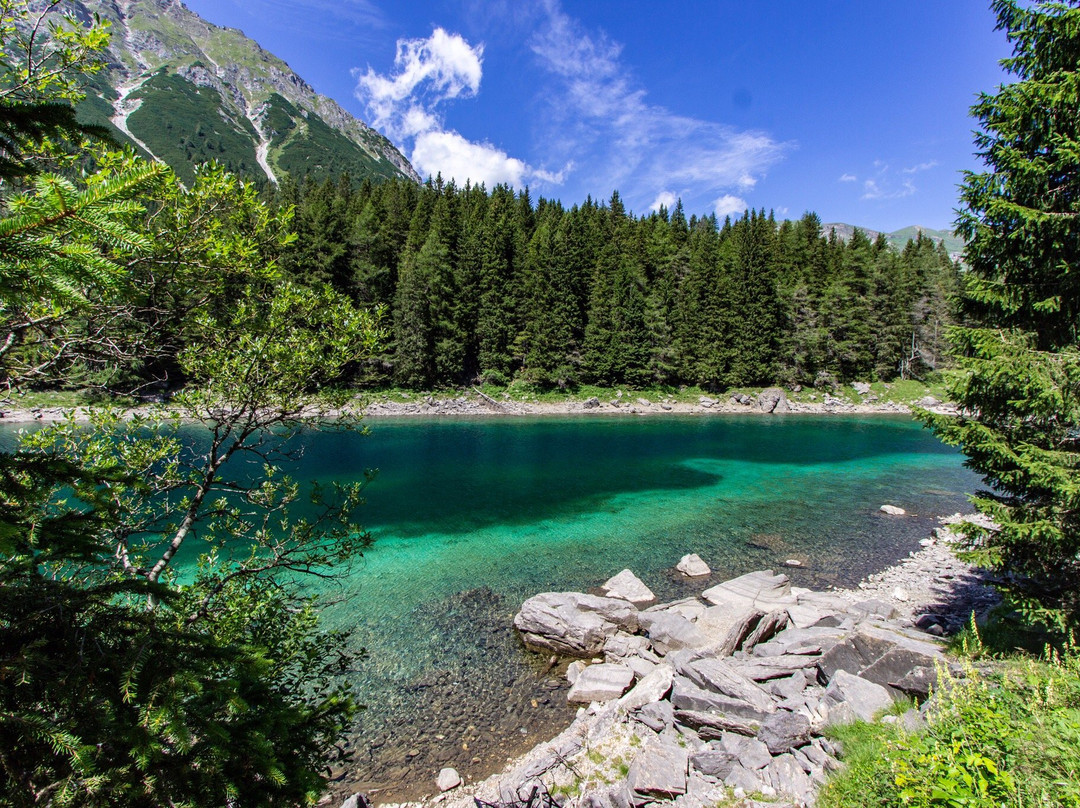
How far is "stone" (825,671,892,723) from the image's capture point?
6.89m

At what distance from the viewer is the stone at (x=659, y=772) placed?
626 cm

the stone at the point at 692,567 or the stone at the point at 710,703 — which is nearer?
the stone at the point at 710,703

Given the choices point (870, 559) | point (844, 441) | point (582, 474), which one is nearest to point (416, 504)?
point (582, 474)

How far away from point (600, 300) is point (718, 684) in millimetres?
56019

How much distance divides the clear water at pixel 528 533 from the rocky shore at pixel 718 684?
0.92 meters

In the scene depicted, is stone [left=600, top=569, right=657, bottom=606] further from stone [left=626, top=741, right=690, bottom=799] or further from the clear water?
stone [left=626, top=741, right=690, bottom=799]

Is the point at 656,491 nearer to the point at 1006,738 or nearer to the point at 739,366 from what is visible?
the point at 1006,738

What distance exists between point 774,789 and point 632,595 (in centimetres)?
822

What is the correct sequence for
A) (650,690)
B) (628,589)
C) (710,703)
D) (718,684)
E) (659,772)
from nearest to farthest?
(659,772) → (710,703) → (718,684) → (650,690) → (628,589)

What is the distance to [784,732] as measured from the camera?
22.3 feet

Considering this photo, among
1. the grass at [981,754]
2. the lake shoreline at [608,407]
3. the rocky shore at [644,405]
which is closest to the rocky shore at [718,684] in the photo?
the grass at [981,754]

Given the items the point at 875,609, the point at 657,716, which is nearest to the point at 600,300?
the point at 875,609

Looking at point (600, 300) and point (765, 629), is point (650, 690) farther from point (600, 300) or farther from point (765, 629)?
point (600, 300)

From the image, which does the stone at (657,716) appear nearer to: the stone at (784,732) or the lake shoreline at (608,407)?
the stone at (784,732)
